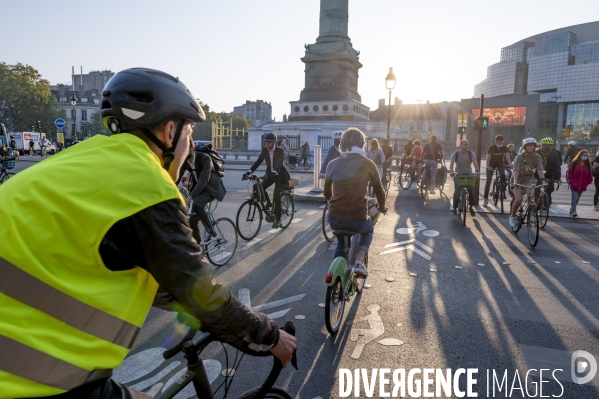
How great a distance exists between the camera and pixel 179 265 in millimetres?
1373

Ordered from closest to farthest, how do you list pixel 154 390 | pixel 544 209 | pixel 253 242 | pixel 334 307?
1. pixel 154 390
2. pixel 334 307
3. pixel 253 242
4. pixel 544 209

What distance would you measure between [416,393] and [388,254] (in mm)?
4117

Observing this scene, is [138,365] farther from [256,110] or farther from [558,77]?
[256,110]

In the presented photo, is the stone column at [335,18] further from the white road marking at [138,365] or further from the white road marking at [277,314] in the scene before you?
the white road marking at [138,365]

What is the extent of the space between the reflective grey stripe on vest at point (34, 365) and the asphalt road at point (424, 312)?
1721 millimetres

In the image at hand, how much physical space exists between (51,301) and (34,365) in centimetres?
18

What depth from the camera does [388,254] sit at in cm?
729

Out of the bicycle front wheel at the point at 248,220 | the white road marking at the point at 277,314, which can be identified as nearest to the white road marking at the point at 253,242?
the bicycle front wheel at the point at 248,220

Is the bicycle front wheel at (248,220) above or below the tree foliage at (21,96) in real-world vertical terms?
below

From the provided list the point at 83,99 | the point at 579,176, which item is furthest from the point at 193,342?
the point at 83,99

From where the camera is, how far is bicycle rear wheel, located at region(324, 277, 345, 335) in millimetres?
4012

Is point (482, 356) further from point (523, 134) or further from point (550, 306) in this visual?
point (523, 134)

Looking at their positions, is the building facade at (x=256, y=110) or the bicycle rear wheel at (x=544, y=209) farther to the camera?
the building facade at (x=256, y=110)

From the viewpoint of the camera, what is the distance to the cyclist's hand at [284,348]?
5.33ft
